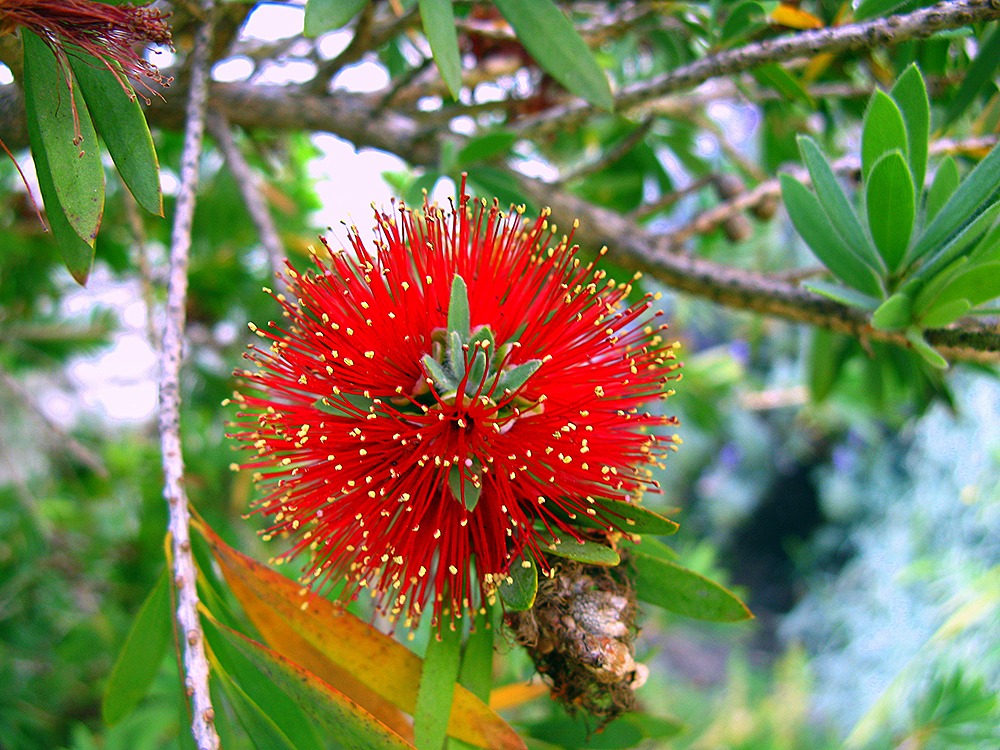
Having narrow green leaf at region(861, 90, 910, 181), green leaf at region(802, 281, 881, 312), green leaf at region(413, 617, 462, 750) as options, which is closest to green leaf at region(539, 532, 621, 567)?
green leaf at region(413, 617, 462, 750)

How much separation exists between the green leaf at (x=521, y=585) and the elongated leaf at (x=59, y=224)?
50 cm

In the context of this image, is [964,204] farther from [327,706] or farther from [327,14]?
[327,706]

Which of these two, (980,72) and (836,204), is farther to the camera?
(980,72)

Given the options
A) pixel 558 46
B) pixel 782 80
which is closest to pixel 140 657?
pixel 558 46

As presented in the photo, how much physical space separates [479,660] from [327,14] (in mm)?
713

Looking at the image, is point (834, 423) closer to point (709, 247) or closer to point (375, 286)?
point (709, 247)

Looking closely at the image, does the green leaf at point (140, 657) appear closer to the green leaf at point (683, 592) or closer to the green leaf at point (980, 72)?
the green leaf at point (683, 592)

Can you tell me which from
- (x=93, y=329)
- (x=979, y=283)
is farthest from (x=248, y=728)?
(x=93, y=329)

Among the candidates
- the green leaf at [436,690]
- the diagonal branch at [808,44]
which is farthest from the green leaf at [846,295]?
the green leaf at [436,690]

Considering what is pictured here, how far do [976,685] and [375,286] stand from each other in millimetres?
1486

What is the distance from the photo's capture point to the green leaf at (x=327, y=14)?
2.07ft

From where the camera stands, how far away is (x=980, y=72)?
0.83 meters

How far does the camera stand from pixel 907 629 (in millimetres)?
2412

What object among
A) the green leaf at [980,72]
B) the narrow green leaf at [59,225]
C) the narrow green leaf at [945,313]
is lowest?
the narrow green leaf at [59,225]
